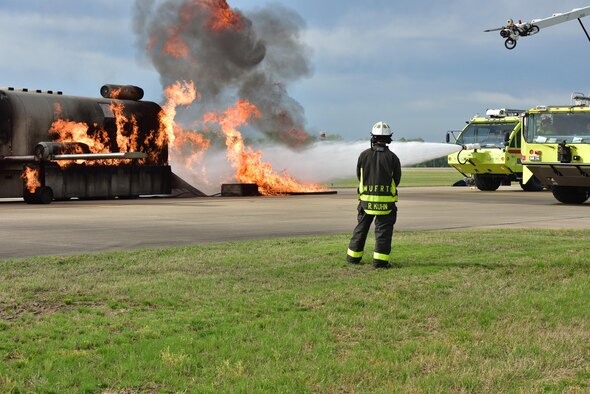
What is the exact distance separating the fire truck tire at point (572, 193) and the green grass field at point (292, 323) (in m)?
14.6

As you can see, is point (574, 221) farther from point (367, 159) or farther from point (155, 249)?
point (155, 249)

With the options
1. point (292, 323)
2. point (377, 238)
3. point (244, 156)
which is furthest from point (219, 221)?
point (244, 156)

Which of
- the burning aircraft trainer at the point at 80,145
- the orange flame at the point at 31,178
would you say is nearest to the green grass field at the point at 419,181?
the burning aircraft trainer at the point at 80,145

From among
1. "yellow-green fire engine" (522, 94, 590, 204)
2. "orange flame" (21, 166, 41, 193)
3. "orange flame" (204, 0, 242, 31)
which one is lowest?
"orange flame" (21, 166, 41, 193)

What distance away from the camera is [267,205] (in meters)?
24.1

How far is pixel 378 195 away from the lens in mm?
10430

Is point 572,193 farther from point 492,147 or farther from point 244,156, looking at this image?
point 244,156

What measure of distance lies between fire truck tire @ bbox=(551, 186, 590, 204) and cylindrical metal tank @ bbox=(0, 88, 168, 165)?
48.7ft

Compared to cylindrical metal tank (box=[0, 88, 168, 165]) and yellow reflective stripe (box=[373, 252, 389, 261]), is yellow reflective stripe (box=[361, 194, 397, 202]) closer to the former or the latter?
yellow reflective stripe (box=[373, 252, 389, 261])

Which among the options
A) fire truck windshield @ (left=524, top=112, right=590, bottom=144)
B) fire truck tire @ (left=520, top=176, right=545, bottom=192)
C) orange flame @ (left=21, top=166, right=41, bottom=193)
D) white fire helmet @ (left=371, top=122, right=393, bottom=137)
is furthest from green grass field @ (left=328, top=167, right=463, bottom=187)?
white fire helmet @ (left=371, top=122, right=393, bottom=137)

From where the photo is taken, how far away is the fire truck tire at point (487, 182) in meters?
34.7

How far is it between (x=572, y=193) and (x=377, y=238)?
54.6 ft

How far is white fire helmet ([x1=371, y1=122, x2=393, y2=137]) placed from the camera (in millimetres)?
10633

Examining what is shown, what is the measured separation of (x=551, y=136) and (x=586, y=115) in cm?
112
